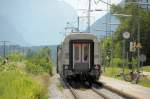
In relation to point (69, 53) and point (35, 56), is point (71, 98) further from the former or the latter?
point (35, 56)

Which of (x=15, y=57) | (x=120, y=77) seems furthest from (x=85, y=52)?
(x=15, y=57)

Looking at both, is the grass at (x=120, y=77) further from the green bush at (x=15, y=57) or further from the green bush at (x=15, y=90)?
the green bush at (x=15, y=90)

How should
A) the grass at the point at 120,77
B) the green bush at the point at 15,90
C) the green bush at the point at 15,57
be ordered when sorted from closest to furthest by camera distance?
the green bush at the point at 15,90
the grass at the point at 120,77
the green bush at the point at 15,57

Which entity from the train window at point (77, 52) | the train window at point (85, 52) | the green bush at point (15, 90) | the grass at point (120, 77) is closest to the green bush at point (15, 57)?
the grass at point (120, 77)

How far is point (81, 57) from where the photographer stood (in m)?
38.9

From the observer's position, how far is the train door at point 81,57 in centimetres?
3892

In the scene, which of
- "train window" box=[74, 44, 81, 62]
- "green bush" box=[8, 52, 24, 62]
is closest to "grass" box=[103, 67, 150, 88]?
"train window" box=[74, 44, 81, 62]

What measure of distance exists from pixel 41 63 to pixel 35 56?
1.53 m

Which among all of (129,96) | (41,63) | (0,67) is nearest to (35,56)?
(41,63)

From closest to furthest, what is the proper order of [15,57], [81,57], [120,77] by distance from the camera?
[81,57] → [120,77] → [15,57]

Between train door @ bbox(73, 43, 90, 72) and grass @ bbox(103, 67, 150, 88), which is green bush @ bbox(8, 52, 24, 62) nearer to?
grass @ bbox(103, 67, 150, 88)

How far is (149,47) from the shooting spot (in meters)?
106

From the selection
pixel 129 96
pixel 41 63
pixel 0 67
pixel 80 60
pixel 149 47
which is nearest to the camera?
pixel 129 96

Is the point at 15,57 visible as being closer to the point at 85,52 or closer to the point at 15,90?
the point at 85,52
